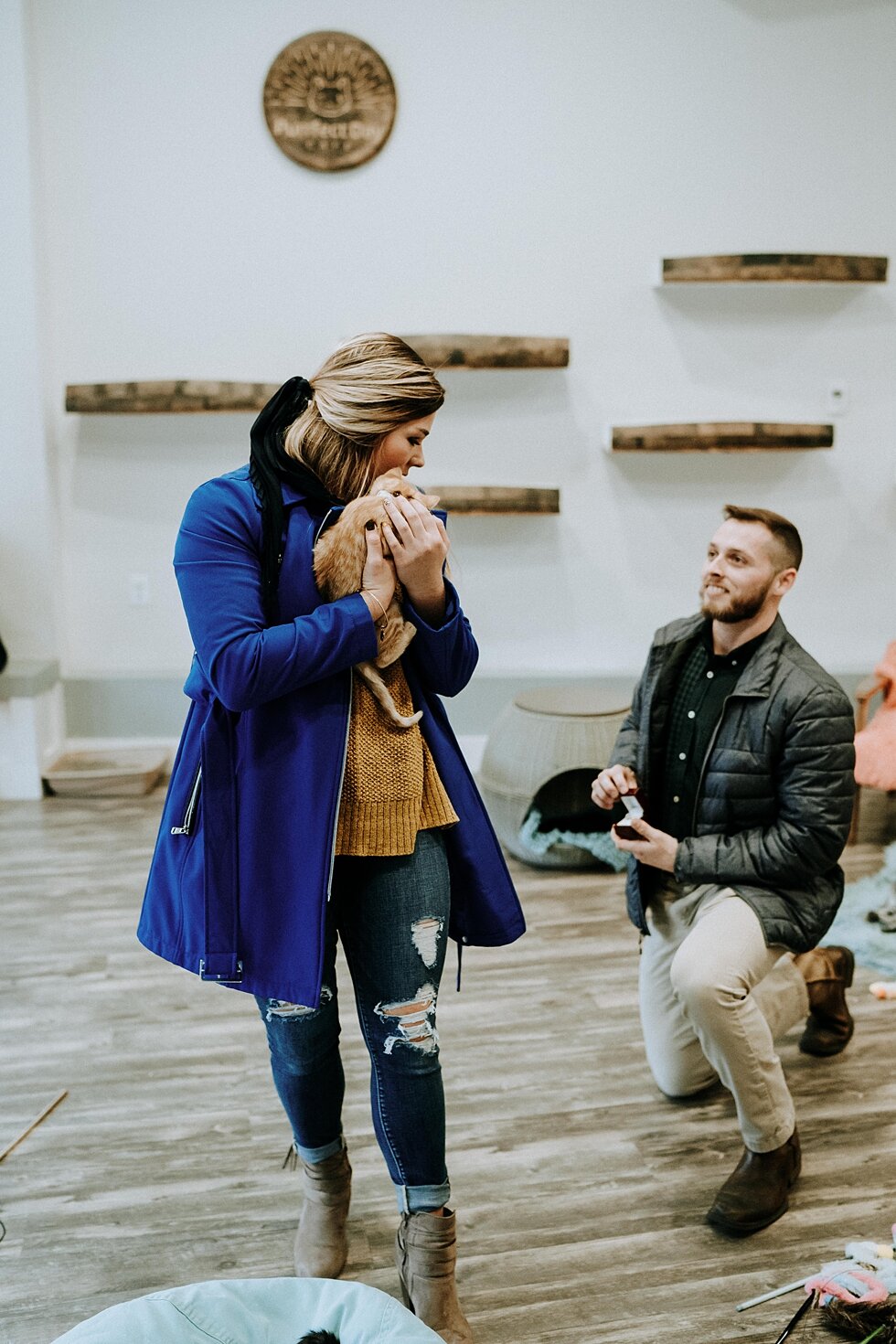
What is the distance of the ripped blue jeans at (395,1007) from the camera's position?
5.23 feet

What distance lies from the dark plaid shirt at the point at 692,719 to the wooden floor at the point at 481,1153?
1.99 ft

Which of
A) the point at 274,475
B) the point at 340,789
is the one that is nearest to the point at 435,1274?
the point at 340,789

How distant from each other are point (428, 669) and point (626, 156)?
332cm

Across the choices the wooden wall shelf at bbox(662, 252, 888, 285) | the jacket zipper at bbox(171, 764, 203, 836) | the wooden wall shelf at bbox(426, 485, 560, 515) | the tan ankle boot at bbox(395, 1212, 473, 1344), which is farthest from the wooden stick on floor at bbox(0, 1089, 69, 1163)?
the wooden wall shelf at bbox(662, 252, 888, 285)

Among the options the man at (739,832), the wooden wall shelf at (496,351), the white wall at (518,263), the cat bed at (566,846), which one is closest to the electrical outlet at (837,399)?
the white wall at (518,263)

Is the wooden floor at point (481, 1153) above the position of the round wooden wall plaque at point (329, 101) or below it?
below

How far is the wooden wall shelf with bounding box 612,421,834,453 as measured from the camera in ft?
14.2

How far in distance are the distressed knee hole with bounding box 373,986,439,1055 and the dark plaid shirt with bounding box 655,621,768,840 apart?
0.76m

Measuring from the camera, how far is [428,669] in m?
1.64

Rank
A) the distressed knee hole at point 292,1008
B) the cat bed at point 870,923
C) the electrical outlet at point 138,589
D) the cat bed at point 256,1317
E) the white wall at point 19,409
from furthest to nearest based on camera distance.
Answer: the electrical outlet at point 138,589 < the white wall at point 19,409 < the cat bed at point 870,923 < the distressed knee hole at point 292,1008 < the cat bed at point 256,1317

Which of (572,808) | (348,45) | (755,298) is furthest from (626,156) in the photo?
(572,808)

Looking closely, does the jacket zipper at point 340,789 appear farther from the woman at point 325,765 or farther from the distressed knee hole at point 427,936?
the distressed knee hole at point 427,936

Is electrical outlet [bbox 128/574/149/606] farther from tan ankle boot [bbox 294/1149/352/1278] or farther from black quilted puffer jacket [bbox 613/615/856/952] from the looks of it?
tan ankle boot [bbox 294/1149/352/1278]

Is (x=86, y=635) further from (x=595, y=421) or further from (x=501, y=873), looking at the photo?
(x=501, y=873)
